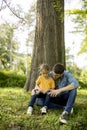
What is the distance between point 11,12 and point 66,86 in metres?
3.20

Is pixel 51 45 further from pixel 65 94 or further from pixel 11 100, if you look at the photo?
pixel 65 94

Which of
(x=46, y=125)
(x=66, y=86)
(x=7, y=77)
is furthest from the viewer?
(x=7, y=77)

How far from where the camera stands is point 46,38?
9.93 m

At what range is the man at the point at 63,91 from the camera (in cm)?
705

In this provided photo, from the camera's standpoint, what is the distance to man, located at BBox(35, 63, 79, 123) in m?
7.05

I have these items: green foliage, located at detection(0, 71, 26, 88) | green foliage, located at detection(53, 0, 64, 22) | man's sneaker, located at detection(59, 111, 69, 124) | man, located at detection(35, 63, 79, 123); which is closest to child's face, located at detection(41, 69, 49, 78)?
man, located at detection(35, 63, 79, 123)

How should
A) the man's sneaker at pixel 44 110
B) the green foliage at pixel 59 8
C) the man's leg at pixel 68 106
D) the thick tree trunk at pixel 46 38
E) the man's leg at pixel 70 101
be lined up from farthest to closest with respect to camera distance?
the thick tree trunk at pixel 46 38 < the green foliage at pixel 59 8 < the man's sneaker at pixel 44 110 < the man's leg at pixel 70 101 < the man's leg at pixel 68 106

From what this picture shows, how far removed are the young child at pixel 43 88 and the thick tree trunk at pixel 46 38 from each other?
7.52ft

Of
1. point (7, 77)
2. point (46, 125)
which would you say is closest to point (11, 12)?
point (46, 125)

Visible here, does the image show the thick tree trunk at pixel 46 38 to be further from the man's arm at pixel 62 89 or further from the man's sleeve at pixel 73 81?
the man's arm at pixel 62 89

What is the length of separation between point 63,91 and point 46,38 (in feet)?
9.64

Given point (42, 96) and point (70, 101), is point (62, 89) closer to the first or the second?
point (70, 101)

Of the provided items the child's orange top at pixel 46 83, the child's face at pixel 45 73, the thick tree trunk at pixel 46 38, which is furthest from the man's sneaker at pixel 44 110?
the thick tree trunk at pixel 46 38

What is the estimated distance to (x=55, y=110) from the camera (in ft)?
25.0
